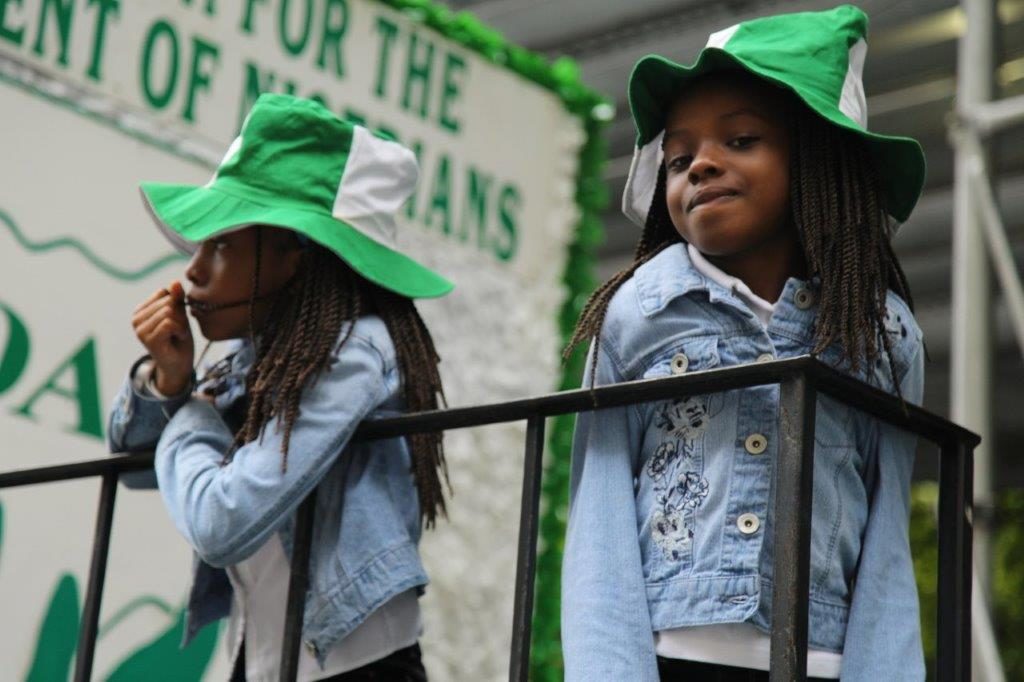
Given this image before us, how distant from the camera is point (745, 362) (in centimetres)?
199

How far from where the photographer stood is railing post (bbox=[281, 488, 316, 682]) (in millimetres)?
2160

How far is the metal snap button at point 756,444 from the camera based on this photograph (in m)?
1.95

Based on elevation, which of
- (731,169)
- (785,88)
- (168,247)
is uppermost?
(168,247)

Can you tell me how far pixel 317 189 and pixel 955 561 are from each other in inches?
43.5

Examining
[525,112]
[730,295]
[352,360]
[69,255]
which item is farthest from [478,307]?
[730,295]

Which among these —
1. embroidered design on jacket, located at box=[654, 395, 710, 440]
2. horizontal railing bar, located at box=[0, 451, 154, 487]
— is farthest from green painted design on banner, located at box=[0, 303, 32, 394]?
embroidered design on jacket, located at box=[654, 395, 710, 440]

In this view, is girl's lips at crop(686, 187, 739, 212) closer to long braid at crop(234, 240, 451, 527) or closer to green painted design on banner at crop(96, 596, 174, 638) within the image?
long braid at crop(234, 240, 451, 527)

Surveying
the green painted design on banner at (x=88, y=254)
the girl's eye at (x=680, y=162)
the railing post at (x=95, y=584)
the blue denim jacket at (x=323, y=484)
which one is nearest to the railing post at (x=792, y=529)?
the girl's eye at (x=680, y=162)

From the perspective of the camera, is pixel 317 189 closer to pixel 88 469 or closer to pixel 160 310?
pixel 160 310

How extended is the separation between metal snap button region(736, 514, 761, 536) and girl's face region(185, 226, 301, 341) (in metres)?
0.88

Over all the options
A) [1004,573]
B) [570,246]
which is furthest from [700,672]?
[1004,573]

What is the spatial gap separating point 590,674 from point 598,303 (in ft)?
1.59

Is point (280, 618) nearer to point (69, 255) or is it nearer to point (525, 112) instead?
point (69, 255)

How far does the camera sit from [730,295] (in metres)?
2.03
